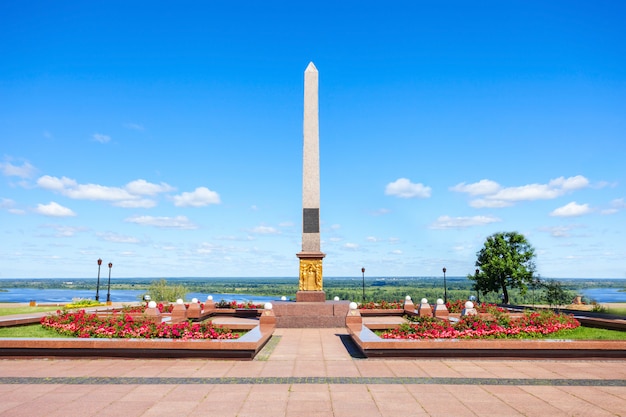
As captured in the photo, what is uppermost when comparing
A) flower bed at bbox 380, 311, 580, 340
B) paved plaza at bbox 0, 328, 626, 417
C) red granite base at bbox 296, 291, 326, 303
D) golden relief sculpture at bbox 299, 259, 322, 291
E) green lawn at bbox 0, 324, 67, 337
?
golden relief sculpture at bbox 299, 259, 322, 291

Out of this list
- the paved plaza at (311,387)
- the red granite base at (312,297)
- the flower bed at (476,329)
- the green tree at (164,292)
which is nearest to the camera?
the paved plaza at (311,387)

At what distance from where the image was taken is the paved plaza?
6.50 metres

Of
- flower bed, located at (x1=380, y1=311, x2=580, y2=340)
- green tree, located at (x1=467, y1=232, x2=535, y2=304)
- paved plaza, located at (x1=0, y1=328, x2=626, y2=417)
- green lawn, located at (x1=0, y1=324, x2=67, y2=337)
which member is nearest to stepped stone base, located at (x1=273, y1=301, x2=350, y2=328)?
flower bed, located at (x1=380, y1=311, x2=580, y2=340)

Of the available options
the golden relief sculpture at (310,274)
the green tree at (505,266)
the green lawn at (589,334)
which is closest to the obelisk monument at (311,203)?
the golden relief sculpture at (310,274)

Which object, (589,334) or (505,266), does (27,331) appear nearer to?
(589,334)

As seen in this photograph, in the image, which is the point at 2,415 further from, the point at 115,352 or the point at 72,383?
the point at 115,352

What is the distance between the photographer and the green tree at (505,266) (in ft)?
128

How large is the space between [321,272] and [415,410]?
468 inches

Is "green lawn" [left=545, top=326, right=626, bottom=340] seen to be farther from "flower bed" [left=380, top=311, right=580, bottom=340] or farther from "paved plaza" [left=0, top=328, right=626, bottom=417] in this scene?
"paved plaza" [left=0, top=328, right=626, bottom=417]

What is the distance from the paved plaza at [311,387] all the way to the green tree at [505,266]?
30.6m

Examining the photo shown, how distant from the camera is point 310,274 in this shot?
18328mm

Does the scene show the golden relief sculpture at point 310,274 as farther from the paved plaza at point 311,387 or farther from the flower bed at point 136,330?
the paved plaza at point 311,387

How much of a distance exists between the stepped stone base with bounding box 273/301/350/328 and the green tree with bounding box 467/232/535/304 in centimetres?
2646

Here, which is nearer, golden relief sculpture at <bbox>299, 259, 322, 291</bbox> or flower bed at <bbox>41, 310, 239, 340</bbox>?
flower bed at <bbox>41, 310, 239, 340</bbox>
